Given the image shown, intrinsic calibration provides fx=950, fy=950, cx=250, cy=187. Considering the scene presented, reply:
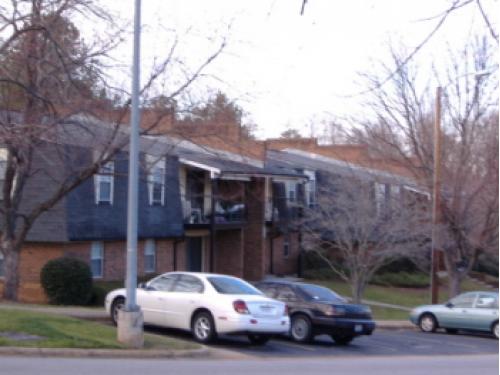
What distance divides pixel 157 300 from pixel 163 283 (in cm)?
46

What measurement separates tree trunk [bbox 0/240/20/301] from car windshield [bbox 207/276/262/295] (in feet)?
29.2

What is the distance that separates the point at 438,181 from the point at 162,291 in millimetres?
12183

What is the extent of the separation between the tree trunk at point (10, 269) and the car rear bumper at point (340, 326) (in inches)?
381

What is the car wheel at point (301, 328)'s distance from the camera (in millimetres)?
22516

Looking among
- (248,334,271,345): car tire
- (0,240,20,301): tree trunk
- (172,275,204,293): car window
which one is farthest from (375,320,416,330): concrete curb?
(0,240,20,301): tree trunk

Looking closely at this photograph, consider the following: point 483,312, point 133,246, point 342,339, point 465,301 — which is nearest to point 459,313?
point 465,301

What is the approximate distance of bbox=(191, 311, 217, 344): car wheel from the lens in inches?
789

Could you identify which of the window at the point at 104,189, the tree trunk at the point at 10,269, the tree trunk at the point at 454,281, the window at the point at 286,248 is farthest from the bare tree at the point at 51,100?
the window at the point at 286,248

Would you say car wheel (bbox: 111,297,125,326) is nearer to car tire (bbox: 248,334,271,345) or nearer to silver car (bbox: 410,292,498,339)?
car tire (bbox: 248,334,271,345)

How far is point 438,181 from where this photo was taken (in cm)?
3014

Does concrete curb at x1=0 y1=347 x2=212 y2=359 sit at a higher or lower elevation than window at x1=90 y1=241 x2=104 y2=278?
lower

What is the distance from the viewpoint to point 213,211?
39.6m

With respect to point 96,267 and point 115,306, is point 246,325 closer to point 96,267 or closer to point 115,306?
point 115,306

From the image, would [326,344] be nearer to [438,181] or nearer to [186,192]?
[438,181]
